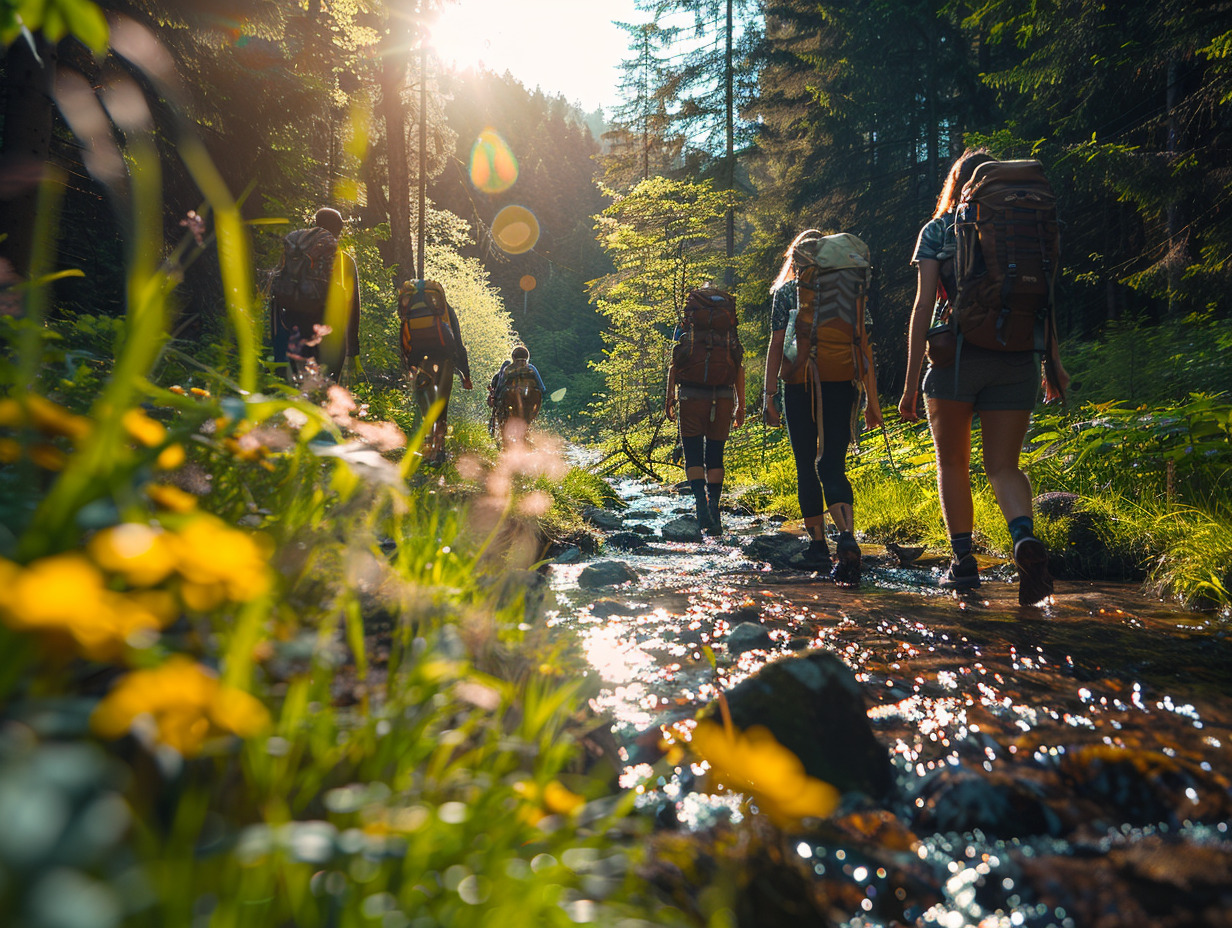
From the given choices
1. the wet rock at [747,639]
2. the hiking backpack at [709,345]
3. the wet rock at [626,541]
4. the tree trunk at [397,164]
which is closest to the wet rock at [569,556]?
the wet rock at [626,541]

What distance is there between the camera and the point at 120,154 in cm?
723

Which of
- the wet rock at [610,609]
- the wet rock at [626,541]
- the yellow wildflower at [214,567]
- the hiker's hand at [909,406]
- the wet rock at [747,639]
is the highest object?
the hiker's hand at [909,406]

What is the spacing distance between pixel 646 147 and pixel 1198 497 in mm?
25297

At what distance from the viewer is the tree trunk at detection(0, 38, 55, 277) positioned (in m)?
4.67

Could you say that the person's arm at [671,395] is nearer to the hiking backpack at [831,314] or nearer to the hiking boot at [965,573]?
the hiking backpack at [831,314]

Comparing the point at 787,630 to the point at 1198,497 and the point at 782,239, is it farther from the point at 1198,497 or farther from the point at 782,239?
the point at 782,239

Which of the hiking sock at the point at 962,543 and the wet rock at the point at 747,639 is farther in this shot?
the hiking sock at the point at 962,543


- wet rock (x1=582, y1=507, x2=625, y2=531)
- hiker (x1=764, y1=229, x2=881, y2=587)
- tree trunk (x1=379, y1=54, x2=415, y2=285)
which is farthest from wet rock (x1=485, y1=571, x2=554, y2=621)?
tree trunk (x1=379, y1=54, x2=415, y2=285)

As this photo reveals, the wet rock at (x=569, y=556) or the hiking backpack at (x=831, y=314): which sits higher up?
the hiking backpack at (x=831, y=314)

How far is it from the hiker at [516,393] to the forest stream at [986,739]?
6998 millimetres

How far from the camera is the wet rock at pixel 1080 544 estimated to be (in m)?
4.24

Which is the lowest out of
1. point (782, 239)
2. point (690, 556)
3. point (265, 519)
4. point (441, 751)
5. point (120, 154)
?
point (690, 556)

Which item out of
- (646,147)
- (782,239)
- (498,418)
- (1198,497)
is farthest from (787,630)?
(646,147)

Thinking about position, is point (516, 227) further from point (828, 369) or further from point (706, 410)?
point (828, 369)
